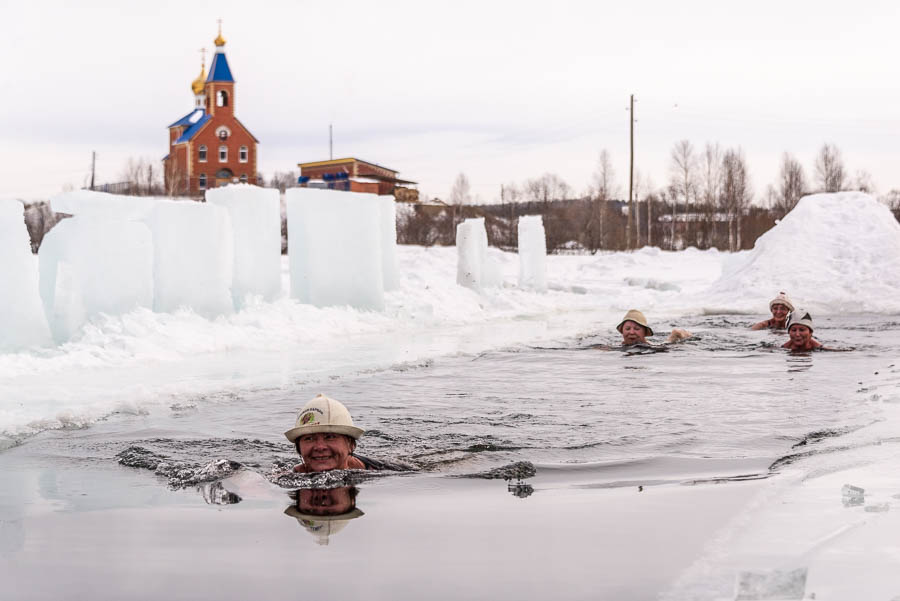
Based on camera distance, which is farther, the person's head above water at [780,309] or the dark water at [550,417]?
the person's head above water at [780,309]

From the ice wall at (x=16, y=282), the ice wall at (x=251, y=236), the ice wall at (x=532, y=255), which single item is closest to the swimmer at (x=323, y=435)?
the ice wall at (x=16, y=282)

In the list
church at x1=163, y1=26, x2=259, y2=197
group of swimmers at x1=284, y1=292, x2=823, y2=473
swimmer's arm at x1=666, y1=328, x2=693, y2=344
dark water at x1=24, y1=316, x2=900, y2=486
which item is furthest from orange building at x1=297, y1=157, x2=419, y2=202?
group of swimmers at x1=284, y1=292, x2=823, y2=473

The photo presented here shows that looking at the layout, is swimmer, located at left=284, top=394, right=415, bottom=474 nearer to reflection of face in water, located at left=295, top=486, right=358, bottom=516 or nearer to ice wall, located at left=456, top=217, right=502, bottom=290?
reflection of face in water, located at left=295, top=486, right=358, bottom=516

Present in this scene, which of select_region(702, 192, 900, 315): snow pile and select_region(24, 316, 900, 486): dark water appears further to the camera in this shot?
select_region(702, 192, 900, 315): snow pile

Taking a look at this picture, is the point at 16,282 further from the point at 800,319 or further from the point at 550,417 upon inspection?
the point at 800,319

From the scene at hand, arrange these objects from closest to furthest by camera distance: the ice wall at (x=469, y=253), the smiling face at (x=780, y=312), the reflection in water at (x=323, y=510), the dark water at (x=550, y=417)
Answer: the reflection in water at (x=323, y=510), the dark water at (x=550, y=417), the smiling face at (x=780, y=312), the ice wall at (x=469, y=253)

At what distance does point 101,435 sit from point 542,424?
287cm

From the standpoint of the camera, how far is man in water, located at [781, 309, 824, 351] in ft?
36.3

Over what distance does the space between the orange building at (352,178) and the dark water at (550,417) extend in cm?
5177

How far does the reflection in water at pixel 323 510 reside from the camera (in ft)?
13.0

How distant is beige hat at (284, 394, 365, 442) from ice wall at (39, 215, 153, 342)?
20.6ft

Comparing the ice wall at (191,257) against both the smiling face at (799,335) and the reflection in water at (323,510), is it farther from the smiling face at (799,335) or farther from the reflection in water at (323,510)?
the reflection in water at (323,510)

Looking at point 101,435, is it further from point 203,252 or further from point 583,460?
point 203,252

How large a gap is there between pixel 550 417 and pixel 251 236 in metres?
7.23
